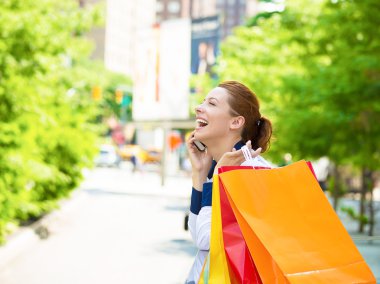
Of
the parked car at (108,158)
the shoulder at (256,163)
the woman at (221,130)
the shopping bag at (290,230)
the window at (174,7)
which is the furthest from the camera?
the window at (174,7)

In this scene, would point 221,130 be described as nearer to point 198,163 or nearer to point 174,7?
point 198,163

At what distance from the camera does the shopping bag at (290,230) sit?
255 cm

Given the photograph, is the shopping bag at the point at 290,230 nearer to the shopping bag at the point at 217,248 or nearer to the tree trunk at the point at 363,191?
the shopping bag at the point at 217,248

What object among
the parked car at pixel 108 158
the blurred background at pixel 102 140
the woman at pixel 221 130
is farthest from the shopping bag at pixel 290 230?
the parked car at pixel 108 158

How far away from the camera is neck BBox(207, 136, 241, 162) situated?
306cm

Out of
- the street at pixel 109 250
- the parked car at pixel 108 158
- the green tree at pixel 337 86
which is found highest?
the green tree at pixel 337 86

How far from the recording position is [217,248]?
105 inches

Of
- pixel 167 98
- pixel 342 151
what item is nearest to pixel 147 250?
pixel 342 151

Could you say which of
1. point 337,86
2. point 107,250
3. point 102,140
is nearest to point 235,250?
point 107,250

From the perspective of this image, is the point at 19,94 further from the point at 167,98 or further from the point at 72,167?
the point at 167,98

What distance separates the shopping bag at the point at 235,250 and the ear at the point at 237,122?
1.42 feet

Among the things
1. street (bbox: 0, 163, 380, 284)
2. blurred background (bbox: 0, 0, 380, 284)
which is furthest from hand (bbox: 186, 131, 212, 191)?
street (bbox: 0, 163, 380, 284)

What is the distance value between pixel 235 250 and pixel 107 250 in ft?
34.5

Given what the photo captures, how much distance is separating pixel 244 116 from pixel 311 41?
50.1ft
